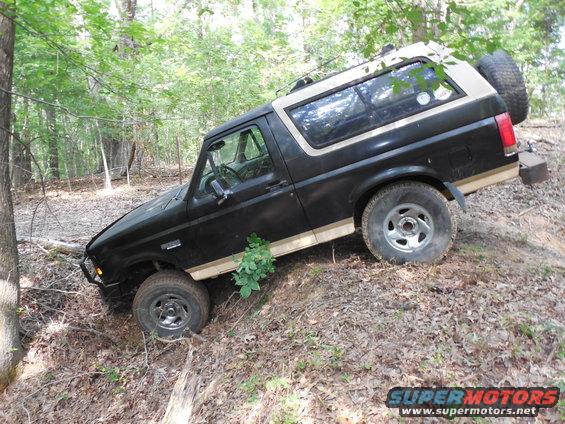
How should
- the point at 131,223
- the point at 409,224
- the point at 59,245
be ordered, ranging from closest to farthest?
1. the point at 409,224
2. the point at 131,223
3. the point at 59,245

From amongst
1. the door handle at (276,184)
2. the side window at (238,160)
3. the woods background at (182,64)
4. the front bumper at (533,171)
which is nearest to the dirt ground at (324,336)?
the front bumper at (533,171)

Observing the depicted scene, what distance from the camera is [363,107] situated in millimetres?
4102

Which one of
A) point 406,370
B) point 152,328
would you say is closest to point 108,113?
point 152,328

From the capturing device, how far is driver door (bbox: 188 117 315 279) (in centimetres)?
427

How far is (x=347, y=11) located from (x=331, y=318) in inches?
406

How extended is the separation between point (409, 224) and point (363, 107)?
4.15 feet

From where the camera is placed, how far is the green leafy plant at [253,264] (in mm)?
4305

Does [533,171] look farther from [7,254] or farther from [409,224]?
[7,254]

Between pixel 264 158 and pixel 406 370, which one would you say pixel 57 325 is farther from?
pixel 406 370

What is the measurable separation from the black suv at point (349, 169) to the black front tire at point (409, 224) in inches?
0.4

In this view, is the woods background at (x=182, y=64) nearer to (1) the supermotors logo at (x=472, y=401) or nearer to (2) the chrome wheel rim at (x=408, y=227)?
(2) the chrome wheel rim at (x=408, y=227)

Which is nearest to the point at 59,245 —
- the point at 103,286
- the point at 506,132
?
the point at 103,286

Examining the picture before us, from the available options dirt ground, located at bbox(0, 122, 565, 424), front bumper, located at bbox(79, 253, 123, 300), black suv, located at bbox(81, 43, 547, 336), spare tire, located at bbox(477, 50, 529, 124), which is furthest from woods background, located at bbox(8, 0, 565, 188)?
dirt ground, located at bbox(0, 122, 565, 424)

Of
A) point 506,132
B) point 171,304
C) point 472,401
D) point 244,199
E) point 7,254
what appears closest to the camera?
point 472,401
